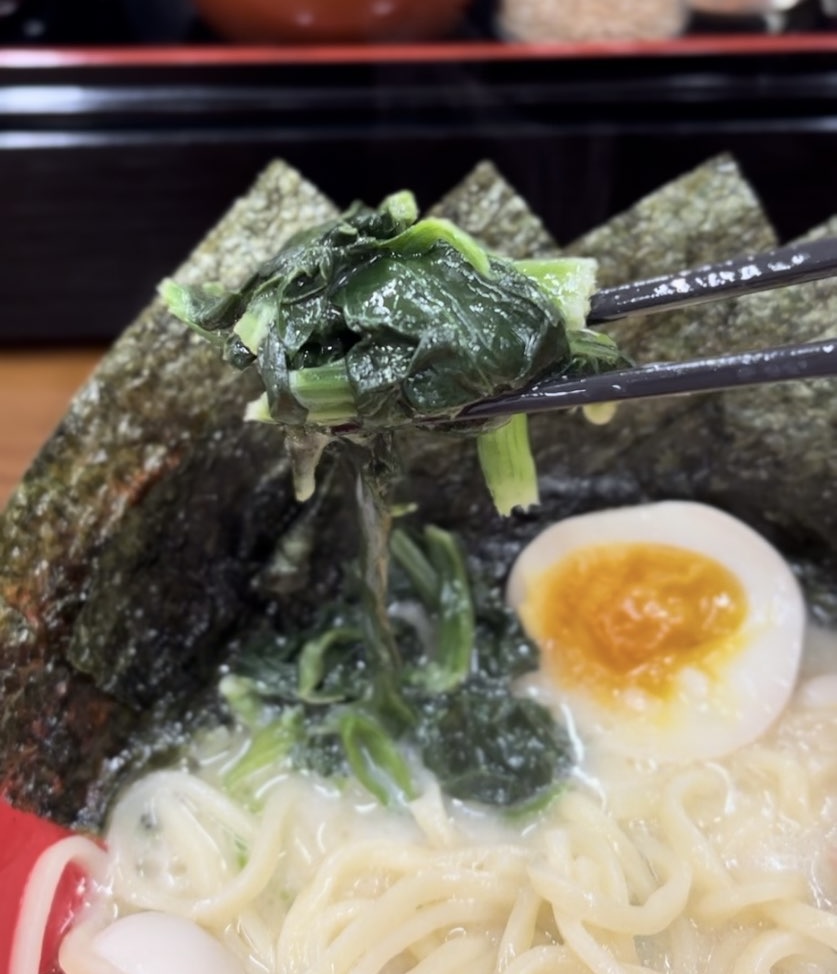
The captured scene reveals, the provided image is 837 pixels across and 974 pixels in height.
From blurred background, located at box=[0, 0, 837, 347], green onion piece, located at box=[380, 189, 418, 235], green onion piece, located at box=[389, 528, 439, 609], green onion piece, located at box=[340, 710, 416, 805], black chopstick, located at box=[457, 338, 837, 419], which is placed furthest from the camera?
blurred background, located at box=[0, 0, 837, 347]

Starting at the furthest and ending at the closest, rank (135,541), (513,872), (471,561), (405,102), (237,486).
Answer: (405,102) → (471,561) → (237,486) → (135,541) → (513,872)

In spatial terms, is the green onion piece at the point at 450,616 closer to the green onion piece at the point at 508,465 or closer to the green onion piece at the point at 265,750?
the green onion piece at the point at 265,750

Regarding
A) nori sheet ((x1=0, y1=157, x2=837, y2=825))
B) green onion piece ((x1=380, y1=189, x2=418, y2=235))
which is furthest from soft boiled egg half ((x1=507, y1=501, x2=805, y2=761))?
green onion piece ((x1=380, y1=189, x2=418, y2=235))

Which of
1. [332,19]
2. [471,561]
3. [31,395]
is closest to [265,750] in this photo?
[471,561]

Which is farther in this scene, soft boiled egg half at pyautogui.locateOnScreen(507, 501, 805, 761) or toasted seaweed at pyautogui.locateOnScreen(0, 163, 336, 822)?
→ soft boiled egg half at pyautogui.locateOnScreen(507, 501, 805, 761)

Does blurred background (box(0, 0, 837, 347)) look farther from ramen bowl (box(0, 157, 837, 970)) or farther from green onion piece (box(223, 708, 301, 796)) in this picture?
green onion piece (box(223, 708, 301, 796))

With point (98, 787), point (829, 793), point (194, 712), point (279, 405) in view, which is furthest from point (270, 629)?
point (829, 793)

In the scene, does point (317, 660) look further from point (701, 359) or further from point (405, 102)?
point (405, 102)
